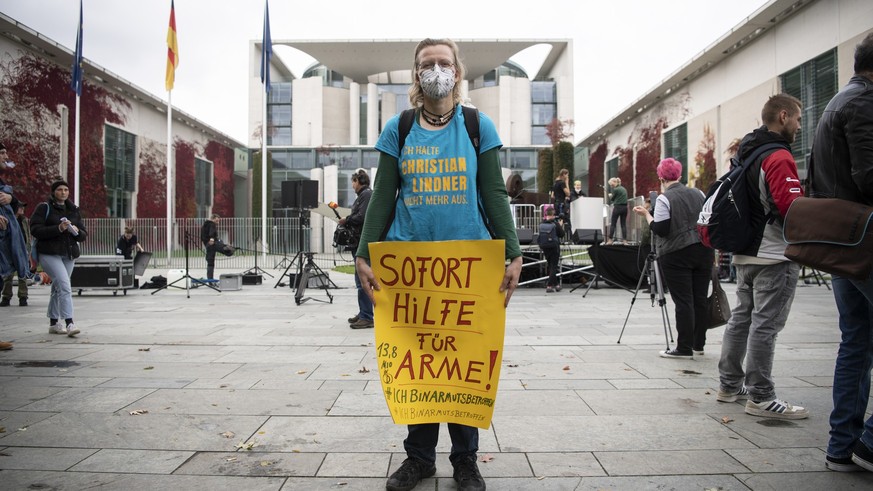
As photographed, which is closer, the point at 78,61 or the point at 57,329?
the point at 57,329

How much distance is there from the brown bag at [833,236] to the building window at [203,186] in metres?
41.9

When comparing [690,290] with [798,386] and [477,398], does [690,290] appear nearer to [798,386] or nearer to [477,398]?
[798,386]

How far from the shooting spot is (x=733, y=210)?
12.3 feet

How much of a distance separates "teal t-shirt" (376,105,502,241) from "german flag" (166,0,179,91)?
78.6 ft

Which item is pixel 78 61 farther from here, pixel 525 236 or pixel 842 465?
pixel 842 465

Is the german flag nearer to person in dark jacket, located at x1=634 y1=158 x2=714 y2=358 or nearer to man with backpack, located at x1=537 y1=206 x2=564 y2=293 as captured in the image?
man with backpack, located at x1=537 y1=206 x2=564 y2=293

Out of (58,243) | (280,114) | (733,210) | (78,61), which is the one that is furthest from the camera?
(280,114)

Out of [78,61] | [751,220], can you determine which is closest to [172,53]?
[78,61]

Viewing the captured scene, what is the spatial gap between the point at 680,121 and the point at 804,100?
9835mm

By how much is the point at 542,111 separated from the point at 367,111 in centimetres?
1326

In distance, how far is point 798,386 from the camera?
4.35 metres

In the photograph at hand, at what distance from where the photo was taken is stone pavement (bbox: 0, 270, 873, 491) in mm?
2721

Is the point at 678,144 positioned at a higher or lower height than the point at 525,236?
higher

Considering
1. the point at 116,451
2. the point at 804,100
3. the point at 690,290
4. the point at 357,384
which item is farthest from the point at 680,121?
the point at 116,451
